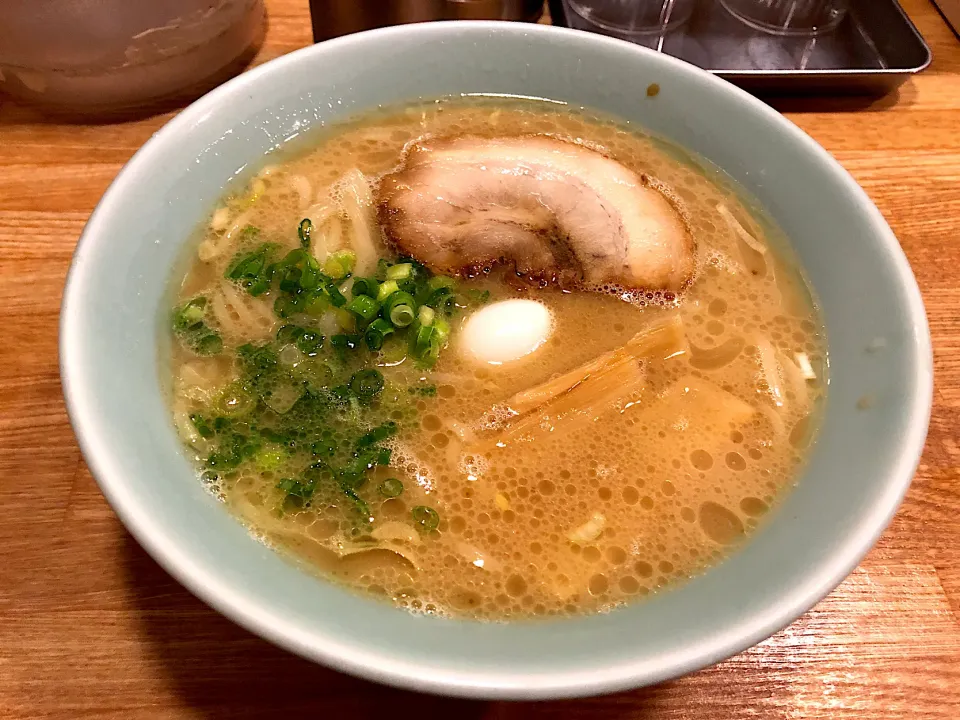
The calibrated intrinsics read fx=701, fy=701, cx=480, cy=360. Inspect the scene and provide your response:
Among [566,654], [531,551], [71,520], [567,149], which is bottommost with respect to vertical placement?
[71,520]

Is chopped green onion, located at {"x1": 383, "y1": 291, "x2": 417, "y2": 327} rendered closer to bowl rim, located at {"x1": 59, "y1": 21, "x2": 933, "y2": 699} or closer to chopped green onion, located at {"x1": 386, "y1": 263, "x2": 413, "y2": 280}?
chopped green onion, located at {"x1": 386, "y1": 263, "x2": 413, "y2": 280}

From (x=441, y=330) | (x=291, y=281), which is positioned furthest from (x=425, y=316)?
(x=291, y=281)

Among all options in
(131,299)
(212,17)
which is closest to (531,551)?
(131,299)

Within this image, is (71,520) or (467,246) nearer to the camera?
(71,520)

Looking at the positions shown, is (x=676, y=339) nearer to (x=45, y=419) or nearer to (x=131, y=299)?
(x=131, y=299)

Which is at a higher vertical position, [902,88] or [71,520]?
[902,88]

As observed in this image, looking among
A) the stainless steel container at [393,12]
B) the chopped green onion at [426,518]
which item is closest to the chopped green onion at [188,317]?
the chopped green onion at [426,518]

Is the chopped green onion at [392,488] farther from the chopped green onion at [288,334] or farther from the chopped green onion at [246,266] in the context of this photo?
the chopped green onion at [246,266]
